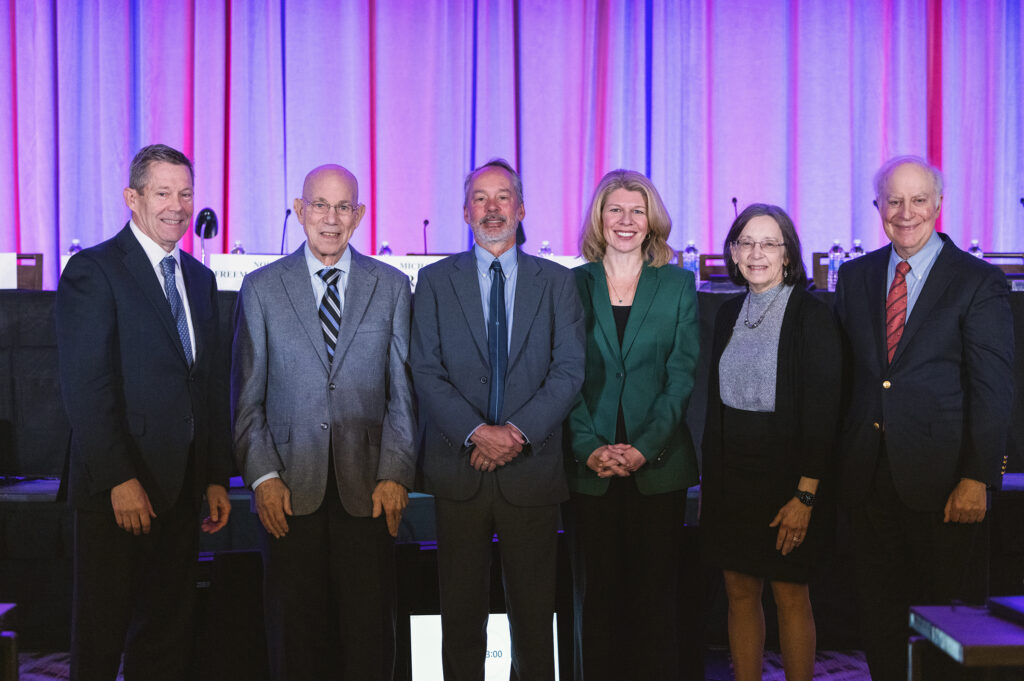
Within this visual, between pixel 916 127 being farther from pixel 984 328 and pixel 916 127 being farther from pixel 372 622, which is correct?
pixel 372 622

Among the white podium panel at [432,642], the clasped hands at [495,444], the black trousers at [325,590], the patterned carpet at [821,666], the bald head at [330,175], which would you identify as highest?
the bald head at [330,175]

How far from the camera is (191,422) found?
2262mm

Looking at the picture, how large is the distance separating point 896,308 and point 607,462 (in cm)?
95

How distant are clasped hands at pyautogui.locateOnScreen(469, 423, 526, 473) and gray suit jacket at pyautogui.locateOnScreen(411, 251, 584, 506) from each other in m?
0.03

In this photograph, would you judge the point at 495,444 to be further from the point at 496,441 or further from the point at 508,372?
the point at 508,372

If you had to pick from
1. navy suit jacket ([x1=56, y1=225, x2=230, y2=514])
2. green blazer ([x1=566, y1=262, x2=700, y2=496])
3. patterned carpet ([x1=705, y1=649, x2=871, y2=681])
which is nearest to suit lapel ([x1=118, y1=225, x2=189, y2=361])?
navy suit jacket ([x1=56, y1=225, x2=230, y2=514])

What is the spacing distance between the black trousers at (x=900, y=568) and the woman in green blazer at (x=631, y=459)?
20.7 inches

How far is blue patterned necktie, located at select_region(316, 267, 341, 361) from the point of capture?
→ 7.61 feet

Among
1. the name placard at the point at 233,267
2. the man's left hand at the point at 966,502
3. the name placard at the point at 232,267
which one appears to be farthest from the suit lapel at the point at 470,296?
the name placard at the point at 232,267

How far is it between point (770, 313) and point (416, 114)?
4.20 m

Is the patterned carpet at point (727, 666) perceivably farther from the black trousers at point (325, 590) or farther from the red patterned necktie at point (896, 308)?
the red patterned necktie at point (896, 308)

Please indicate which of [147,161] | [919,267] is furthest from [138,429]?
[919,267]

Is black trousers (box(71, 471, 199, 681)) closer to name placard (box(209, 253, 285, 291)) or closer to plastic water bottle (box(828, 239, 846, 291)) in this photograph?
name placard (box(209, 253, 285, 291))

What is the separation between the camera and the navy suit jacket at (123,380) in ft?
6.97
